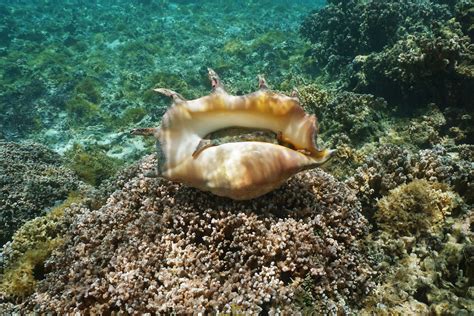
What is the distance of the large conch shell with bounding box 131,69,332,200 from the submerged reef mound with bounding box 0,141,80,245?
12.9 ft

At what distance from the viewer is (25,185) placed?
6426 millimetres

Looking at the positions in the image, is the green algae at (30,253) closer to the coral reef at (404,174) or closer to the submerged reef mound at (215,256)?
the submerged reef mound at (215,256)

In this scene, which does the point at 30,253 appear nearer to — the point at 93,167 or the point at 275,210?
the point at 275,210

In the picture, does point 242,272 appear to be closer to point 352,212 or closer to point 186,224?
point 186,224

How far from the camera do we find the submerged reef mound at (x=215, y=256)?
2.80 meters

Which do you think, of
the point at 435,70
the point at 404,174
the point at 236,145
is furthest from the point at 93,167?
the point at 435,70

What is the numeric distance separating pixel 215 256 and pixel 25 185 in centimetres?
489

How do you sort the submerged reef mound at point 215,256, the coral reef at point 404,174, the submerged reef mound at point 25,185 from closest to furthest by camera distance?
the submerged reef mound at point 215,256 → the coral reef at point 404,174 → the submerged reef mound at point 25,185

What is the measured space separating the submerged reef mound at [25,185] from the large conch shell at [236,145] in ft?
12.9

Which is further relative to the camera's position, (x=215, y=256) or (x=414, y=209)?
(x=414, y=209)

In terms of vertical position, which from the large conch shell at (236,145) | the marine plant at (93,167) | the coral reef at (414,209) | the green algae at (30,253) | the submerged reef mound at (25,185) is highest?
the large conch shell at (236,145)

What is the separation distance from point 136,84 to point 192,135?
39.6ft

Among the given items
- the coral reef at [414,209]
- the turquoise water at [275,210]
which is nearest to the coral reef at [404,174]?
the turquoise water at [275,210]

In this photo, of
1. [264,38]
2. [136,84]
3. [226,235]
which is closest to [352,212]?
[226,235]
